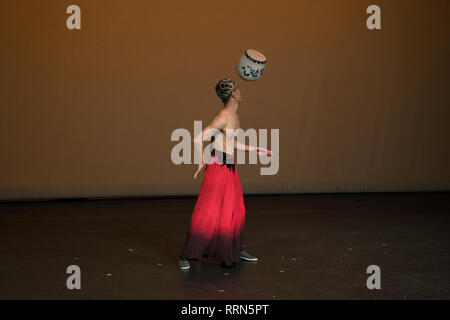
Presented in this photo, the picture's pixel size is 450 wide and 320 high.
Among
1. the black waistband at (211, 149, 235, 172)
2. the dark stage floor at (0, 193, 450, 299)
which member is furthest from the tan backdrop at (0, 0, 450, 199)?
the black waistband at (211, 149, 235, 172)

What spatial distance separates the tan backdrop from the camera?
7.34 meters

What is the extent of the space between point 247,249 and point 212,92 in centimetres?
363

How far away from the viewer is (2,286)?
11.3 ft

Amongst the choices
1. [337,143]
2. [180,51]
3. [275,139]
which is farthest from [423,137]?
[180,51]

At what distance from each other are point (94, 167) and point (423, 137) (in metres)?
4.55

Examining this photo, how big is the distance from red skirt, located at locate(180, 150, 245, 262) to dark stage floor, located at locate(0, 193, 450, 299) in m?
0.12

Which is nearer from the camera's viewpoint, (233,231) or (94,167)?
(233,231)

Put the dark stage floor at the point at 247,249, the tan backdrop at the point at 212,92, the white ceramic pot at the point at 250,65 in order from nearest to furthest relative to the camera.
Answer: the dark stage floor at the point at 247,249 < the white ceramic pot at the point at 250,65 < the tan backdrop at the point at 212,92

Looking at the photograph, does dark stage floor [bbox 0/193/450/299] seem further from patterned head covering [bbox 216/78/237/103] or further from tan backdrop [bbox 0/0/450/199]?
patterned head covering [bbox 216/78/237/103]

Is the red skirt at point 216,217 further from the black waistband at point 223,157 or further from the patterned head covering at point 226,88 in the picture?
the patterned head covering at point 226,88

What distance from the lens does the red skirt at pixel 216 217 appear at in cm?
387

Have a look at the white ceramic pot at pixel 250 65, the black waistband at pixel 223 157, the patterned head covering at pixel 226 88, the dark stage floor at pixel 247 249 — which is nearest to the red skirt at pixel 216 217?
the black waistband at pixel 223 157

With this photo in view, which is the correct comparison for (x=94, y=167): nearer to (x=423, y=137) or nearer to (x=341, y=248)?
(x=341, y=248)

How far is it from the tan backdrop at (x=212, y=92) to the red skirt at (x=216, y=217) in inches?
154
